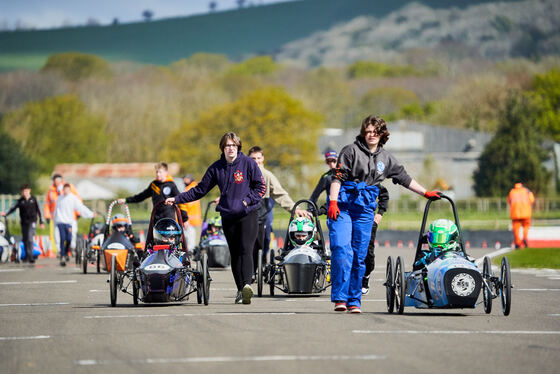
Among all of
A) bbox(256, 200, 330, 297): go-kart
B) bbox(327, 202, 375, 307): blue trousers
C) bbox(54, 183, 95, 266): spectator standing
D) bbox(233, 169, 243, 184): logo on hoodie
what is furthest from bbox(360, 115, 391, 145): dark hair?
bbox(54, 183, 95, 266): spectator standing

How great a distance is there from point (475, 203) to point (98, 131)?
5488cm

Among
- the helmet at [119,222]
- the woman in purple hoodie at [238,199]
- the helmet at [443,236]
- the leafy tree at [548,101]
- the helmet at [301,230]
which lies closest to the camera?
the helmet at [443,236]

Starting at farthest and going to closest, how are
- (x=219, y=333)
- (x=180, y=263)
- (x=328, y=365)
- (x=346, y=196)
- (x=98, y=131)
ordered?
(x=98, y=131), (x=180, y=263), (x=346, y=196), (x=219, y=333), (x=328, y=365)

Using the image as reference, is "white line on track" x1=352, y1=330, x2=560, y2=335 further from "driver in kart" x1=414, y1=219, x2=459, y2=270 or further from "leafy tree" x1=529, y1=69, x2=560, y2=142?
"leafy tree" x1=529, y1=69, x2=560, y2=142

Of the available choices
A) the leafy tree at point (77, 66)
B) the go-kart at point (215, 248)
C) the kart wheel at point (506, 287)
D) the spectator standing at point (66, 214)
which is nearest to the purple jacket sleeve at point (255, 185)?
the kart wheel at point (506, 287)

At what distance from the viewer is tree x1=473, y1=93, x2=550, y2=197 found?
8938cm

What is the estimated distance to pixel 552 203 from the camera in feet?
265

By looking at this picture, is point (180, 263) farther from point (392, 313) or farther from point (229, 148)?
point (392, 313)

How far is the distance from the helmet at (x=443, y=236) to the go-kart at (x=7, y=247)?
633 inches

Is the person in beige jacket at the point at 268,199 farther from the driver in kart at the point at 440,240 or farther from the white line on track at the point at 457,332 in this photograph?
the white line on track at the point at 457,332

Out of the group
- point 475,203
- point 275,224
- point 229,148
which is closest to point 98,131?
point 475,203

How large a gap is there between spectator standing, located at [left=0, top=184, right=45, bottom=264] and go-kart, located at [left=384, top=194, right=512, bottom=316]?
55.6ft

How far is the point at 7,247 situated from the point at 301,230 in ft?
44.3

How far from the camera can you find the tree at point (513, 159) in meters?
89.4
